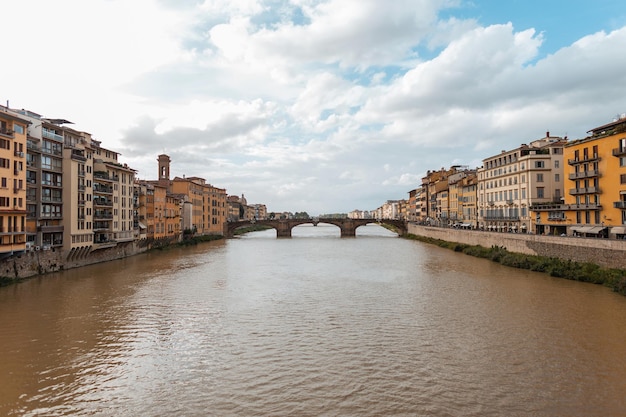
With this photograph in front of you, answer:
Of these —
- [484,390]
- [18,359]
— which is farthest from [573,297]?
[18,359]

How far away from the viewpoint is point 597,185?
3838 centimetres

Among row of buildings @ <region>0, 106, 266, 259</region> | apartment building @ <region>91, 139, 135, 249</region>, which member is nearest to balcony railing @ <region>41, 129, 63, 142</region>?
row of buildings @ <region>0, 106, 266, 259</region>

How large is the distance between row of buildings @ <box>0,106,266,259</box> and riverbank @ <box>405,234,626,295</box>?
4169 cm

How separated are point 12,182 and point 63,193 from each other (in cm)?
839

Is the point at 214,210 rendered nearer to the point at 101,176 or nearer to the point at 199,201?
the point at 199,201

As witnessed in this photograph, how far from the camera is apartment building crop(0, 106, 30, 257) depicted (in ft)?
100.0

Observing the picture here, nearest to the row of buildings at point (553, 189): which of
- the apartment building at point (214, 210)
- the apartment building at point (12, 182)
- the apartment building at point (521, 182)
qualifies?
the apartment building at point (521, 182)

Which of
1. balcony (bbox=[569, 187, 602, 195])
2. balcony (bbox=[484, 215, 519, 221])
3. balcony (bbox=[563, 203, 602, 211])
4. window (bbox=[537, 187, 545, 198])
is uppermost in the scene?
window (bbox=[537, 187, 545, 198])

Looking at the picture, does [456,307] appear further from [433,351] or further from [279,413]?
[279,413]

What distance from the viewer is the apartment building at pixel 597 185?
3541 centimetres

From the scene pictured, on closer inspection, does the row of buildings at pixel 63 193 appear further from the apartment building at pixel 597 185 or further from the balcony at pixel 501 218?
the balcony at pixel 501 218

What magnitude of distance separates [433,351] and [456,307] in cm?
811

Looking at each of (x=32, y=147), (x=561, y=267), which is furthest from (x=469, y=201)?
(x=32, y=147)

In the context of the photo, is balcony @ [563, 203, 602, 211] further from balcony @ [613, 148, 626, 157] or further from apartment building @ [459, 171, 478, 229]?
apartment building @ [459, 171, 478, 229]
